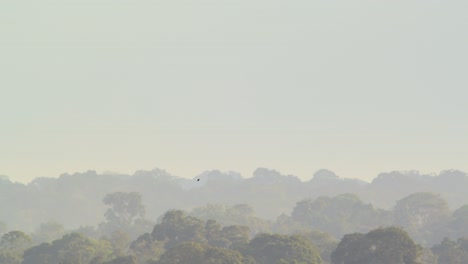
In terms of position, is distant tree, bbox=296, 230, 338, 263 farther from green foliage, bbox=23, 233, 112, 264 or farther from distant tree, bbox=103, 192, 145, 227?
distant tree, bbox=103, 192, 145, 227

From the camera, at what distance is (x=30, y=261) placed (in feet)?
221

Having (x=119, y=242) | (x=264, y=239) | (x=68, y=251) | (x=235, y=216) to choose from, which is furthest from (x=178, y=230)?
(x=235, y=216)

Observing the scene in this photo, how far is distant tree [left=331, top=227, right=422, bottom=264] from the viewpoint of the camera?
5228 cm

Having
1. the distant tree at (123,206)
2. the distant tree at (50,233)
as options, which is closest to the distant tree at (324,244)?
the distant tree at (50,233)

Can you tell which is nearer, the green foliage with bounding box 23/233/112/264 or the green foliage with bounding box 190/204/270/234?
the green foliage with bounding box 23/233/112/264

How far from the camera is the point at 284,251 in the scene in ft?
191

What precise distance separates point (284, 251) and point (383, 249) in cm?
1008

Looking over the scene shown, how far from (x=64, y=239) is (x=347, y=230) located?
2618 inches

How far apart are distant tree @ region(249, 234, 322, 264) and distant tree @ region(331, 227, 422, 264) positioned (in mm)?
4339

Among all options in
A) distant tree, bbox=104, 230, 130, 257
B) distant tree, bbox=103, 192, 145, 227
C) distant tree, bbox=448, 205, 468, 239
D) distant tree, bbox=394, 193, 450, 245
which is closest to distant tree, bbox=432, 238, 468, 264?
distant tree, bbox=104, 230, 130, 257

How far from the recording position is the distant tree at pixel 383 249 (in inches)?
2058

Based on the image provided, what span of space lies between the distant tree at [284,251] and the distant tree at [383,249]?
434cm

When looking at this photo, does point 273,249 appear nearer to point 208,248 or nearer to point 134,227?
point 208,248

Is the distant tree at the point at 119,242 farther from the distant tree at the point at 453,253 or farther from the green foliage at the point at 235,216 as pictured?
the green foliage at the point at 235,216
